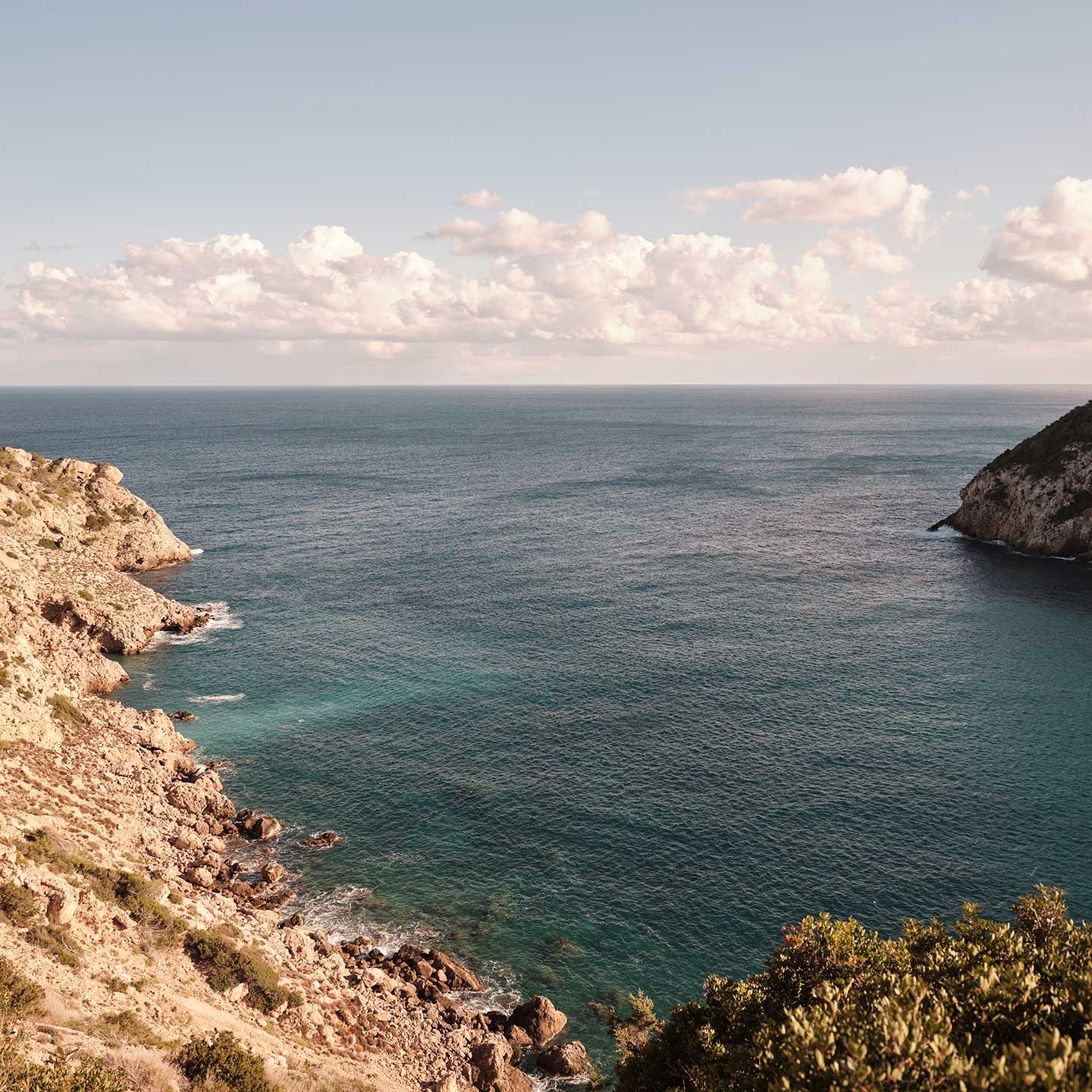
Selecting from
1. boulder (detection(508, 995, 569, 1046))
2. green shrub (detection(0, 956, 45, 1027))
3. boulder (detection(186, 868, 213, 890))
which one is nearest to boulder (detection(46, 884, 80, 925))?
green shrub (detection(0, 956, 45, 1027))

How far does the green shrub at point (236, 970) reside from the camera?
43.6m

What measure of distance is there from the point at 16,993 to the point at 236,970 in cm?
1359

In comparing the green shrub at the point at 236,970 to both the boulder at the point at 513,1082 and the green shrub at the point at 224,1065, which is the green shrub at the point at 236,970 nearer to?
the green shrub at the point at 224,1065

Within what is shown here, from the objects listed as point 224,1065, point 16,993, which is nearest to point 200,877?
point 16,993

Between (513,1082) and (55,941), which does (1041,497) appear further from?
(55,941)

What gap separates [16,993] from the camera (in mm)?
33188

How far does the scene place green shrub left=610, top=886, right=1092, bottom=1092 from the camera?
21.3 meters

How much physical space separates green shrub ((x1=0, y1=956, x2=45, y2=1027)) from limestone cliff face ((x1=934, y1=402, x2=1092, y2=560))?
162054mm

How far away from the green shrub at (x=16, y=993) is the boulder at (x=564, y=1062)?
28.0 meters

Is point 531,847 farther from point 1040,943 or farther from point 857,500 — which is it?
point 857,500

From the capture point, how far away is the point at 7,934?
3788cm

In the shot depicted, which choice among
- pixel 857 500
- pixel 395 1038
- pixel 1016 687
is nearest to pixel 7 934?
pixel 395 1038

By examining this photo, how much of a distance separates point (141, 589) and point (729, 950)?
313 ft

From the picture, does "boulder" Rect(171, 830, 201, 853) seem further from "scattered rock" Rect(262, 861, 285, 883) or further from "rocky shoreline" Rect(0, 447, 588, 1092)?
"scattered rock" Rect(262, 861, 285, 883)
